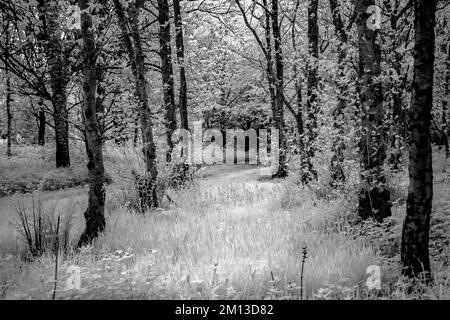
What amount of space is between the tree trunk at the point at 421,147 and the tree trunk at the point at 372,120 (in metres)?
1.63

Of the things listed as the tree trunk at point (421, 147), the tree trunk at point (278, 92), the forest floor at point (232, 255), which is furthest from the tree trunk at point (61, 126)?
the tree trunk at point (421, 147)

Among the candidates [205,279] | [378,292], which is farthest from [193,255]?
[378,292]

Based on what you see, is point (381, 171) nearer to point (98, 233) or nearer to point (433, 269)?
point (433, 269)

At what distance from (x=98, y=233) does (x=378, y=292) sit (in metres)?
3.79

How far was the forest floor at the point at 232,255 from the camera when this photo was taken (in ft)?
11.9

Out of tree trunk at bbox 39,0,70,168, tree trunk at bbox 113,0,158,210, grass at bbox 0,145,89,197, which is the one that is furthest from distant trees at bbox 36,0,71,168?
tree trunk at bbox 113,0,158,210

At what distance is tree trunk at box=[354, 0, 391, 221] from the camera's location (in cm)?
539

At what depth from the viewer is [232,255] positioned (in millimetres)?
4555

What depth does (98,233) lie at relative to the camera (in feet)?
18.1

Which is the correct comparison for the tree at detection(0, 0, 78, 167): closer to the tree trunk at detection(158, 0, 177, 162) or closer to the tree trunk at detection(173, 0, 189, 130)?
the tree trunk at detection(158, 0, 177, 162)

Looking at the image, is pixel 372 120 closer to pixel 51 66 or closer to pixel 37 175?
pixel 51 66

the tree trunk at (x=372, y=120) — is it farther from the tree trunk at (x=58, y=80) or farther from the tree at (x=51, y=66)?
the tree trunk at (x=58, y=80)

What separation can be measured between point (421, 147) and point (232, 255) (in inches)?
93.2

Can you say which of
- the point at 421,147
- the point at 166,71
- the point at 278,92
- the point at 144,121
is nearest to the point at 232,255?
the point at 421,147
